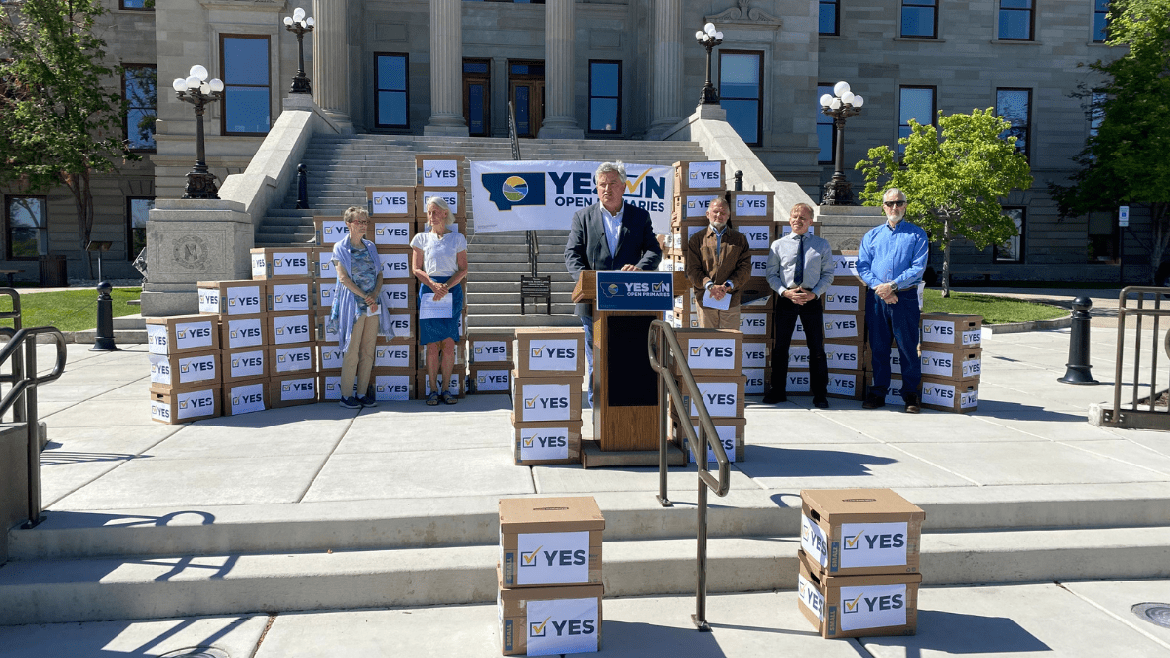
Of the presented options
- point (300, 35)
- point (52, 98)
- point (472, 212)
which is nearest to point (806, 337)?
point (472, 212)

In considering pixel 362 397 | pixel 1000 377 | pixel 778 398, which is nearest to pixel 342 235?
pixel 362 397

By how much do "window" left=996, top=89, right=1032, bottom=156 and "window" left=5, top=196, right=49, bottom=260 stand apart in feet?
130

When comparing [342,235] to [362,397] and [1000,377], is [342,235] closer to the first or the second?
[362,397]

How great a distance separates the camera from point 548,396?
21.1ft

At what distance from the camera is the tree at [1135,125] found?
3044 cm

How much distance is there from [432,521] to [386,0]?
25.9m

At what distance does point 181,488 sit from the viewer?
5.80 meters

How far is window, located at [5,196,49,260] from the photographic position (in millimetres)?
31594

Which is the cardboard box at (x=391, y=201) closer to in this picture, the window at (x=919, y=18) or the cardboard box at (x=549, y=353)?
the cardboard box at (x=549, y=353)

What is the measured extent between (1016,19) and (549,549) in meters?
38.5

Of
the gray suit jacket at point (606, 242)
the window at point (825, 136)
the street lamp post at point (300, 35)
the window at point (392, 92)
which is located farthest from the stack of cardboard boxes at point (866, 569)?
the window at point (825, 136)

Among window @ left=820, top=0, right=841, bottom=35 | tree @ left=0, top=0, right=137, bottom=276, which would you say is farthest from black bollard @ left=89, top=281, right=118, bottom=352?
window @ left=820, top=0, right=841, bottom=35

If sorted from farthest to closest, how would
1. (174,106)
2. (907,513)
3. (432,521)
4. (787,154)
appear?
(787,154), (174,106), (432,521), (907,513)

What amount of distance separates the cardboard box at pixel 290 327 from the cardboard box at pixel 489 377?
1.93 meters
